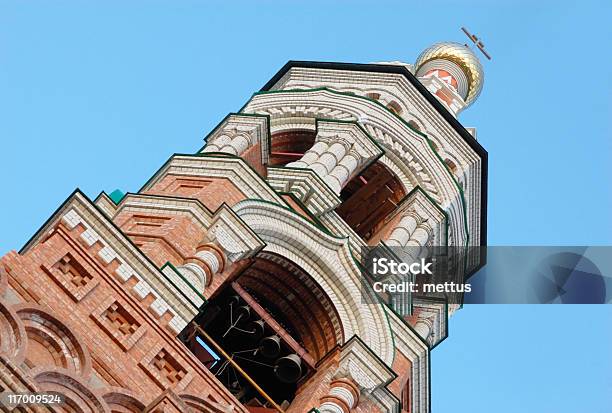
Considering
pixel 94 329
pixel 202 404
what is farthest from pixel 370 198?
pixel 94 329

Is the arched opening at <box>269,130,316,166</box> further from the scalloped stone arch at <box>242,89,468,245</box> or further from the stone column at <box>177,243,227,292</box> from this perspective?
the stone column at <box>177,243,227,292</box>

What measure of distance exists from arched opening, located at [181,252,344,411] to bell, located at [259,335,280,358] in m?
0.02

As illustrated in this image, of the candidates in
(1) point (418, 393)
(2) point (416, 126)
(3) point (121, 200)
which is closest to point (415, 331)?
(1) point (418, 393)

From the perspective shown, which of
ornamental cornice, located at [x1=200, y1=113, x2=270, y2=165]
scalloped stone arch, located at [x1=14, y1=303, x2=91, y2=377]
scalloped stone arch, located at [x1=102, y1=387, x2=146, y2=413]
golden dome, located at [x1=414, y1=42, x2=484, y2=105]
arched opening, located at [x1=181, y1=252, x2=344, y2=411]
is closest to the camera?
scalloped stone arch, located at [x1=14, y1=303, x2=91, y2=377]

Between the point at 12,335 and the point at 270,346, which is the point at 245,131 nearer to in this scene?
the point at 270,346

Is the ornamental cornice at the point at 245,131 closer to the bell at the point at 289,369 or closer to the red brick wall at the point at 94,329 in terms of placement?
the bell at the point at 289,369

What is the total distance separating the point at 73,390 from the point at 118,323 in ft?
9.94

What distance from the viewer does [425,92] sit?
172ft

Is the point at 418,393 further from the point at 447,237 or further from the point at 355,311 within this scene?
the point at 447,237

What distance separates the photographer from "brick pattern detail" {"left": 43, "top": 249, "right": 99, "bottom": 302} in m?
32.1

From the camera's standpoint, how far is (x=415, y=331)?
41.6 metres

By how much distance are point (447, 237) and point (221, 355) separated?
36.0ft

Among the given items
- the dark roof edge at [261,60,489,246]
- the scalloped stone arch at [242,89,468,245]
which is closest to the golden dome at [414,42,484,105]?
the dark roof edge at [261,60,489,246]

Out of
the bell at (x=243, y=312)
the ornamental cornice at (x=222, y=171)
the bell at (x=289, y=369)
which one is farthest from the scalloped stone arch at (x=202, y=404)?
the ornamental cornice at (x=222, y=171)
